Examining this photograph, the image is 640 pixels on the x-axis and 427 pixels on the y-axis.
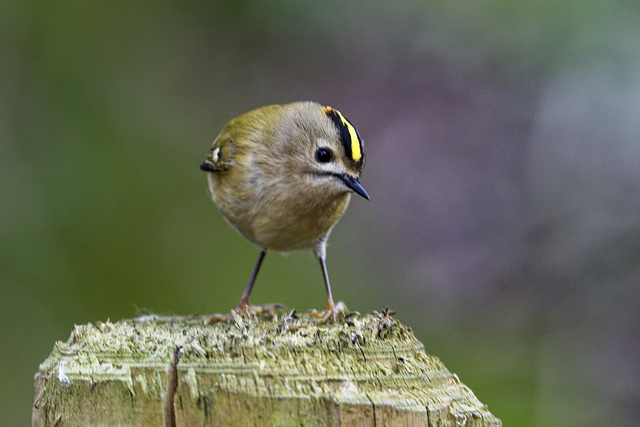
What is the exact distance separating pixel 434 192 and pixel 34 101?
157 inches

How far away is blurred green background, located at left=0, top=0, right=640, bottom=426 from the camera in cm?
654

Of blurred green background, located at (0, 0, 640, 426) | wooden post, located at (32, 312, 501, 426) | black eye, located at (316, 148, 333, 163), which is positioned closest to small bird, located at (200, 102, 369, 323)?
black eye, located at (316, 148, 333, 163)

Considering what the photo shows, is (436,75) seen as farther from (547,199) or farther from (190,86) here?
(190,86)

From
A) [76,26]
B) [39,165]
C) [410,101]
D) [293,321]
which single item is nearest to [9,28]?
[76,26]

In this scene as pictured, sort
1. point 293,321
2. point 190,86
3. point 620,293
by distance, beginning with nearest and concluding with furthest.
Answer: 1. point 293,321
2. point 620,293
3. point 190,86

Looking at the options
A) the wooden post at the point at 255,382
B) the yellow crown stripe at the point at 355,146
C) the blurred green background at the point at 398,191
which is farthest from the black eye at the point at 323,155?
the blurred green background at the point at 398,191

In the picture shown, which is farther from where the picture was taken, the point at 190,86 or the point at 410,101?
the point at 190,86

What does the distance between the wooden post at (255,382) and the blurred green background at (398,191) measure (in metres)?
4.24

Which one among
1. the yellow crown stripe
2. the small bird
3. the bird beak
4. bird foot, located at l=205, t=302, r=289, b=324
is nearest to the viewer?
bird foot, located at l=205, t=302, r=289, b=324

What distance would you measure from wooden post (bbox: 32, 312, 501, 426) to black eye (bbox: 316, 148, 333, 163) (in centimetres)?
211

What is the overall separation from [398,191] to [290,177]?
3019mm

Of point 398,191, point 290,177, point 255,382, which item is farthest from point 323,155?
point 398,191

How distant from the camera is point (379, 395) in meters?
2.13

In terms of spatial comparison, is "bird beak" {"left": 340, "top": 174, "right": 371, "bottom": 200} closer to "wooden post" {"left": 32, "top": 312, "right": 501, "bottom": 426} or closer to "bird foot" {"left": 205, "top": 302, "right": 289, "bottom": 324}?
"bird foot" {"left": 205, "top": 302, "right": 289, "bottom": 324}
